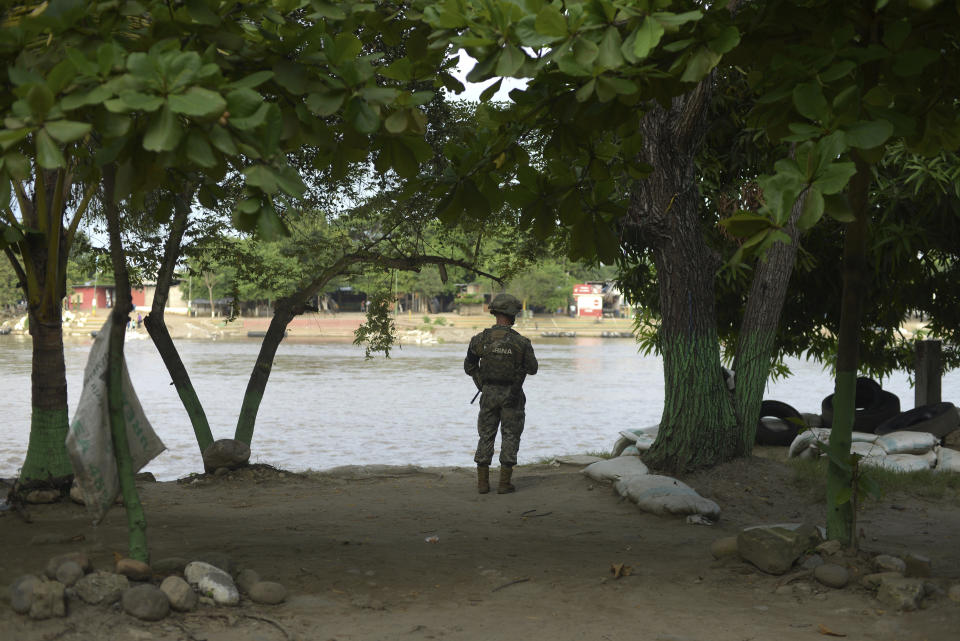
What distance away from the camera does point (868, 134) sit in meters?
3.85

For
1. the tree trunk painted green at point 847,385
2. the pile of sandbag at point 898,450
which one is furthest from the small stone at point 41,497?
the pile of sandbag at point 898,450

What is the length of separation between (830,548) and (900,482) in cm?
397

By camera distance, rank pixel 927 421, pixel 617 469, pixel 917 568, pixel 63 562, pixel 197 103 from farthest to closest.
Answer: pixel 927 421 < pixel 617 469 < pixel 917 568 < pixel 63 562 < pixel 197 103

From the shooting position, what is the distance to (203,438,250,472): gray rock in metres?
9.92

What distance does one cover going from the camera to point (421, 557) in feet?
20.2

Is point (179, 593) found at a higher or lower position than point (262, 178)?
lower

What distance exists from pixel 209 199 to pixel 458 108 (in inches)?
236

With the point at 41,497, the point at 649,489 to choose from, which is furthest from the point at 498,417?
the point at 41,497

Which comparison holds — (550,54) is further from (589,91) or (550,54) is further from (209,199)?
(209,199)

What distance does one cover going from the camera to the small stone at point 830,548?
5.55 metres

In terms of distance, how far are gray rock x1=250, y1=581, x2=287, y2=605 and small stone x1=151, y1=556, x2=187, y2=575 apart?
43 centimetres

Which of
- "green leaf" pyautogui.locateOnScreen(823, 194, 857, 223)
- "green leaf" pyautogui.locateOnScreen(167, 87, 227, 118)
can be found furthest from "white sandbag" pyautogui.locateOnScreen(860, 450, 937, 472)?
"green leaf" pyautogui.locateOnScreen(167, 87, 227, 118)

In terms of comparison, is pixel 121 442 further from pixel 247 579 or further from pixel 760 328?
pixel 760 328

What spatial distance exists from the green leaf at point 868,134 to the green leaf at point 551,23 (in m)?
1.20
